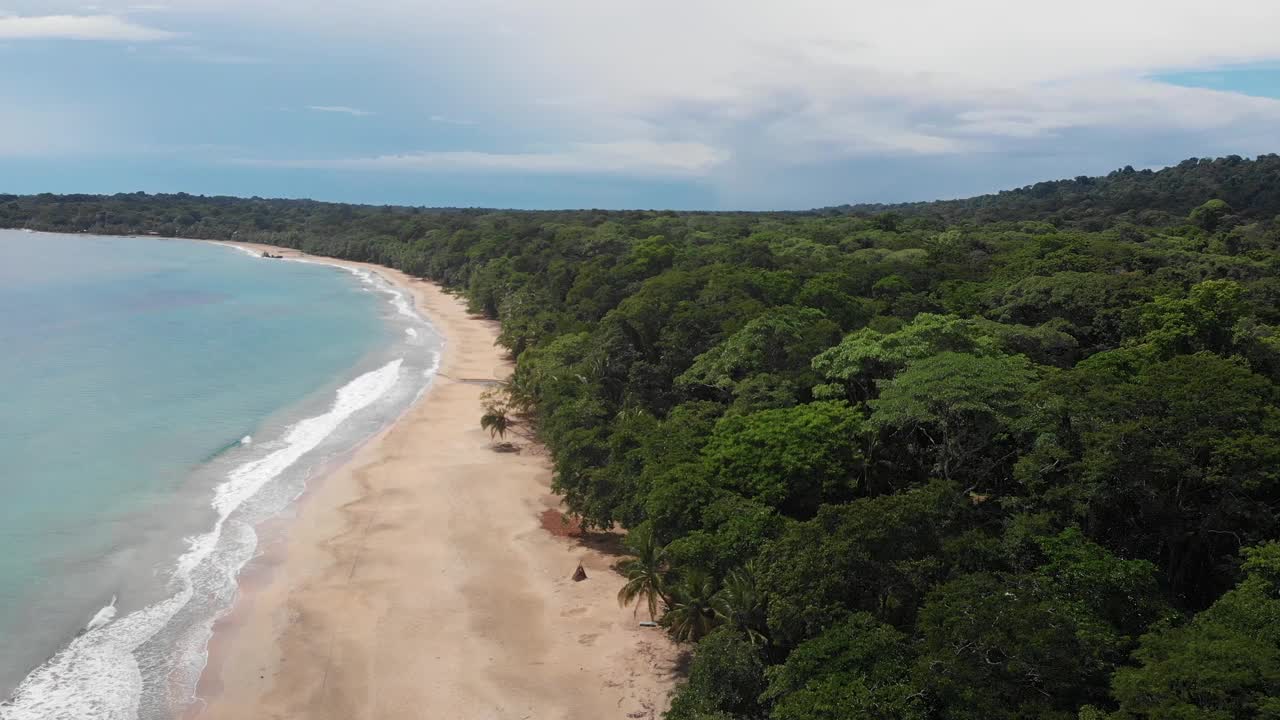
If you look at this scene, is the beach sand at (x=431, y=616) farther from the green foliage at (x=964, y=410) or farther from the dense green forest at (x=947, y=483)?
the green foliage at (x=964, y=410)

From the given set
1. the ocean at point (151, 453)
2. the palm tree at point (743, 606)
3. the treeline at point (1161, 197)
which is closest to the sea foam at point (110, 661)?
the ocean at point (151, 453)

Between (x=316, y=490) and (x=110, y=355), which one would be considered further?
(x=110, y=355)

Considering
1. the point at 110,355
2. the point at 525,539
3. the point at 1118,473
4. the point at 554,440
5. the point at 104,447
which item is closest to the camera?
the point at 1118,473

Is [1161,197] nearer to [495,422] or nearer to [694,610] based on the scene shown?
[495,422]

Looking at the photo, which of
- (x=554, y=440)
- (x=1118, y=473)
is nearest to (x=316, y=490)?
(x=554, y=440)

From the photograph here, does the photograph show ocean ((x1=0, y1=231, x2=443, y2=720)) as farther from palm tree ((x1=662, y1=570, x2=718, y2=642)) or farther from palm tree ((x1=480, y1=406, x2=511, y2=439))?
palm tree ((x1=662, y1=570, x2=718, y2=642))

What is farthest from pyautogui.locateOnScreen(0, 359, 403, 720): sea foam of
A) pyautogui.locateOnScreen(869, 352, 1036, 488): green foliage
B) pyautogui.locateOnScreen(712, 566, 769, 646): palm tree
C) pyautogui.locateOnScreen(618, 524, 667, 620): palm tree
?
pyautogui.locateOnScreen(869, 352, 1036, 488): green foliage

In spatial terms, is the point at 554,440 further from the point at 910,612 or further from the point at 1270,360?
the point at 1270,360
